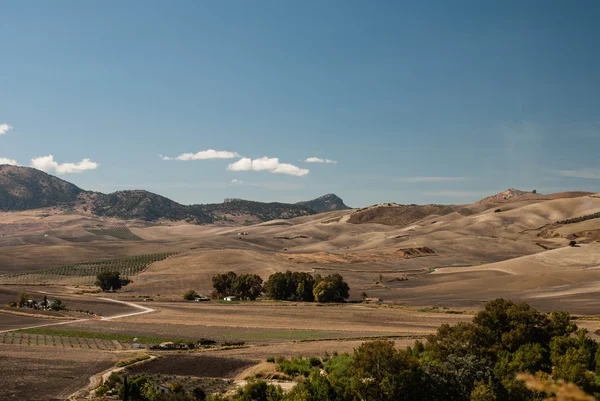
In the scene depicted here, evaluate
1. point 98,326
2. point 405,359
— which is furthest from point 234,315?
point 405,359

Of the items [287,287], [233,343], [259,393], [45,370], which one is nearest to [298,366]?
[259,393]

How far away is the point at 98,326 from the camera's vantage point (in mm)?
76938

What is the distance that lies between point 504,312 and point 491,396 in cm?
1543

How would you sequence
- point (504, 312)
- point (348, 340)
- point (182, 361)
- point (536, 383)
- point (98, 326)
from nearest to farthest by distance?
point (536, 383), point (504, 312), point (182, 361), point (348, 340), point (98, 326)

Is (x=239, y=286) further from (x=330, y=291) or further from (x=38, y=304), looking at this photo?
(x=38, y=304)

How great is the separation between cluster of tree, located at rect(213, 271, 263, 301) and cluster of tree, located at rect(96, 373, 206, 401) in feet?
243

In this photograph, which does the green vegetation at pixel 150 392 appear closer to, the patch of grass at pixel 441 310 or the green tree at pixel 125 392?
the green tree at pixel 125 392

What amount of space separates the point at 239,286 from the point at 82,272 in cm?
6157

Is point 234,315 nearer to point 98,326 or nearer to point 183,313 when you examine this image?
point 183,313

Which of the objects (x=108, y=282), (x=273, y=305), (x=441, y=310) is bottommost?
(x=273, y=305)

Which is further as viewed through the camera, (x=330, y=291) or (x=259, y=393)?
A: (x=330, y=291)

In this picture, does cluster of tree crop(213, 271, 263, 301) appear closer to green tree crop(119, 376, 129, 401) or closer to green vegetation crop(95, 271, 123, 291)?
green vegetation crop(95, 271, 123, 291)

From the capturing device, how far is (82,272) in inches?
6211

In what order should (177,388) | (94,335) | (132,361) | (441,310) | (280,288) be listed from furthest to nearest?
1. (280,288)
2. (441,310)
3. (94,335)
4. (132,361)
5. (177,388)
